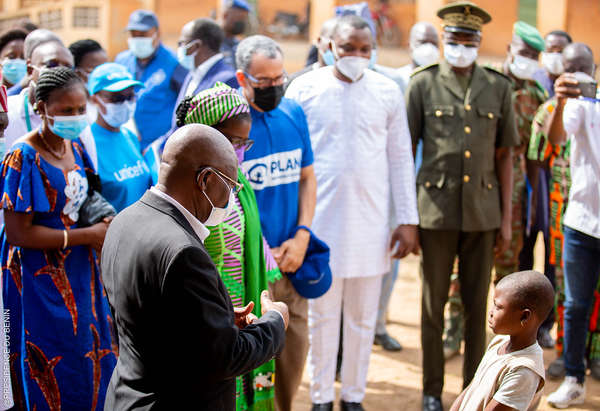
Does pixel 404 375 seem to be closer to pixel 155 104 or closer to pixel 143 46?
pixel 155 104

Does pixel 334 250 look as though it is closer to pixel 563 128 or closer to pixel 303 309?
pixel 303 309

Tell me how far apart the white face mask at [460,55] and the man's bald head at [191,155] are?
2788 millimetres

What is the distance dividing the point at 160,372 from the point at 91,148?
2.14m

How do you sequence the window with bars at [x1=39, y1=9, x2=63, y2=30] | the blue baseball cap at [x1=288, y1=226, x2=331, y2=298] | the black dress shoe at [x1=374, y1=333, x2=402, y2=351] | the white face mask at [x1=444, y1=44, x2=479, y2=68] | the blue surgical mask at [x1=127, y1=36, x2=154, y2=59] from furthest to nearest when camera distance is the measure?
the window with bars at [x1=39, y1=9, x2=63, y2=30] < the blue surgical mask at [x1=127, y1=36, x2=154, y2=59] < the black dress shoe at [x1=374, y1=333, x2=402, y2=351] < the white face mask at [x1=444, y1=44, x2=479, y2=68] < the blue baseball cap at [x1=288, y1=226, x2=331, y2=298]

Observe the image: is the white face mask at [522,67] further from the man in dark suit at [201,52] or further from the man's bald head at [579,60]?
the man in dark suit at [201,52]

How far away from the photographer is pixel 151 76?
7.41 metres

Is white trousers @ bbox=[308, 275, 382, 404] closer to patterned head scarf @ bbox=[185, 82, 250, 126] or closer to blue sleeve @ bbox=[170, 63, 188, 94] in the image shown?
patterned head scarf @ bbox=[185, 82, 250, 126]

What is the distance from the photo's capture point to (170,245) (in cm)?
219

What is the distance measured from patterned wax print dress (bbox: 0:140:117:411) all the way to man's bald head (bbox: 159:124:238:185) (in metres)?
1.44

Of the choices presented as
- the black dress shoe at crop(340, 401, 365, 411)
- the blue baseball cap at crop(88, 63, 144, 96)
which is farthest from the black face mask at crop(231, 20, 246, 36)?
the black dress shoe at crop(340, 401, 365, 411)

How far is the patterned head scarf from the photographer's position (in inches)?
132

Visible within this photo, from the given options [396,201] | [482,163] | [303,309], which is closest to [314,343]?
[303,309]

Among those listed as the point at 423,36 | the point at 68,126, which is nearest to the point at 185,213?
the point at 68,126

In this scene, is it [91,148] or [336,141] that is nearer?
[91,148]
